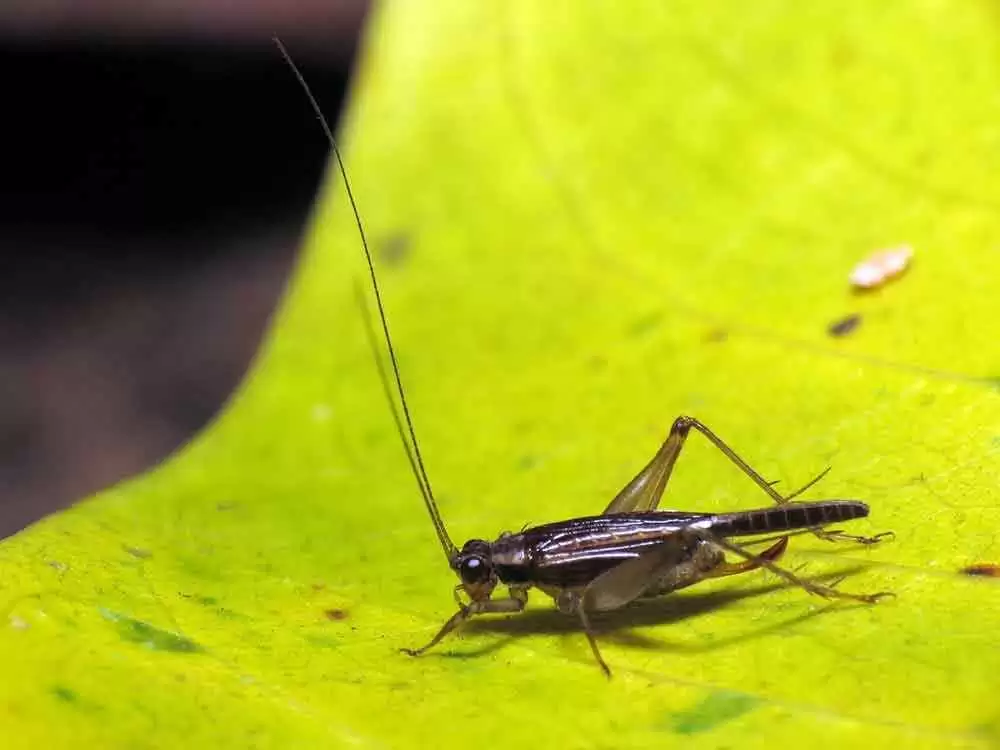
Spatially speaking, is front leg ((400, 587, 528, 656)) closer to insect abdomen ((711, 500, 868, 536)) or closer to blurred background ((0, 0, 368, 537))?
insect abdomen ((711, 500, 868, 536))

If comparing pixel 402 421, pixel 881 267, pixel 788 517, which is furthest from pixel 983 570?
pixel 402 421

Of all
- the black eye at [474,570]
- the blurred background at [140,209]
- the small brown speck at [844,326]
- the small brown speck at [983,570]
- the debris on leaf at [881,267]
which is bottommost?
the small brown speck at [983,570]

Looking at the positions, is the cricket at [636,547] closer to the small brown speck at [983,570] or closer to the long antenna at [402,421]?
the long antenna at [402,421]

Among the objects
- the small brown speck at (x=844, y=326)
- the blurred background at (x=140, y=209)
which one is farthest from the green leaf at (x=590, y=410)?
the blurred background at (x=140, y=209)

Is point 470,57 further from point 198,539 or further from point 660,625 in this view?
point 660,625

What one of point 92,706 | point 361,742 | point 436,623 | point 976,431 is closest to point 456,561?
point 436,623
